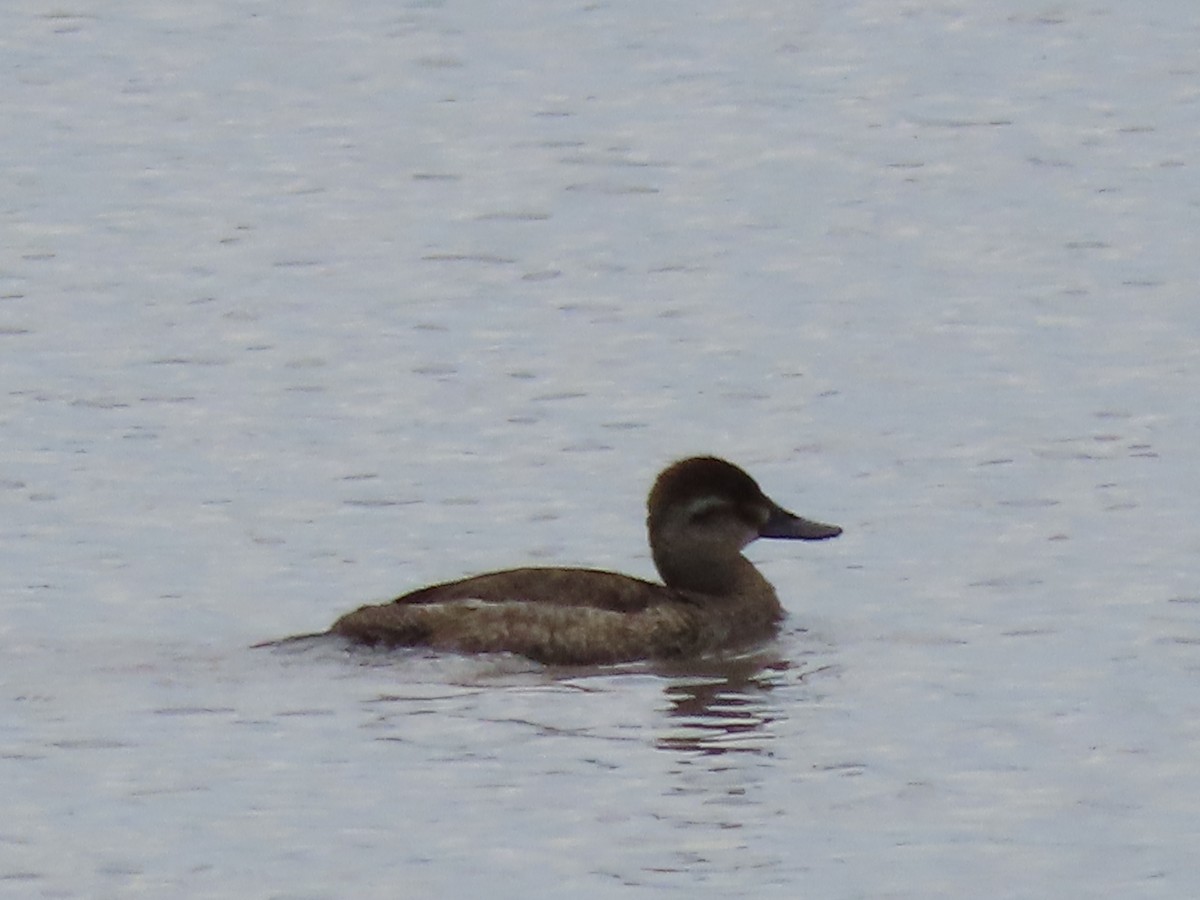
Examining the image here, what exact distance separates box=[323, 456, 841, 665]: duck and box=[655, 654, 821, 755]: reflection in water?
23 centimetres

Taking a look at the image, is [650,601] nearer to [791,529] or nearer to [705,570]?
[705,570]

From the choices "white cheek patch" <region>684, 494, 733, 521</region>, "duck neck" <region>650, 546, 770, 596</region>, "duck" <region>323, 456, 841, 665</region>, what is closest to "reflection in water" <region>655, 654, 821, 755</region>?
"duck" <region>323, 456, 841, 665</region>

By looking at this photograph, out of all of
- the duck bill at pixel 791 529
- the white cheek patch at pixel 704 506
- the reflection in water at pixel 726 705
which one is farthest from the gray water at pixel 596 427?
the white cheek patch at pixel 704 506

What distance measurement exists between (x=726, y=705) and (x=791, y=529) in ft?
5.26

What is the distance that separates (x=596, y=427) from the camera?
1542 cm

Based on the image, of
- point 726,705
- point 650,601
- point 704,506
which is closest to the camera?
Result: point 726,705

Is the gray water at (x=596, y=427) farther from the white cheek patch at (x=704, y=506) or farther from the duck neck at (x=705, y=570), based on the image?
the white cheek patch at (x=704, y=506)

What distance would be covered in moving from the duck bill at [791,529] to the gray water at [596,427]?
0.26 m

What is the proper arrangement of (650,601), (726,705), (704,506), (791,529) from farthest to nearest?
(791,529)
(704,506)
(650,601)
(726,705)

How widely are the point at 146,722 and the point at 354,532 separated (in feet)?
9.53

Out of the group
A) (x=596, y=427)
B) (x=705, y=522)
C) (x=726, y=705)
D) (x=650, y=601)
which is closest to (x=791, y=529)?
(x=705, y=522)

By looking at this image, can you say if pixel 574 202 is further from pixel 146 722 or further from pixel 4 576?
pixel 146 722

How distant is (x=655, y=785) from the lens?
1016 centimetres

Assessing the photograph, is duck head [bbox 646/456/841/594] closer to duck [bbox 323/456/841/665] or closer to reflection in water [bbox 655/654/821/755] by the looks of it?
duck [bbox 323/456/841/665]
